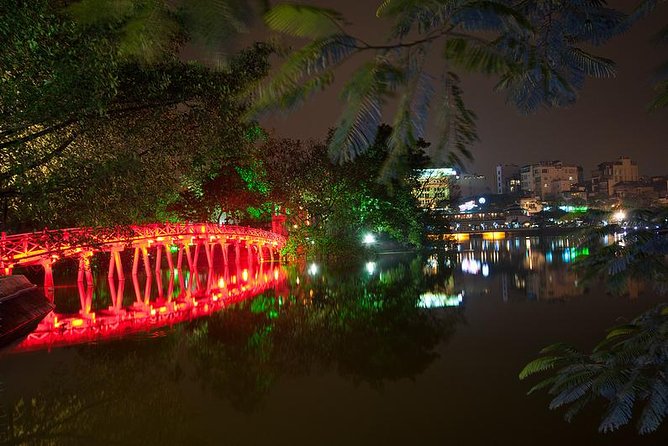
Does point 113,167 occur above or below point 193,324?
above

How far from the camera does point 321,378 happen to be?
9742 millimetres

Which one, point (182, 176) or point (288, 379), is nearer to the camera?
point (288, 379)

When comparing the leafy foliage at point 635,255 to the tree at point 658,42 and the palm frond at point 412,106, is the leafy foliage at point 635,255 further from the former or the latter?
the palm frond at point 412,106

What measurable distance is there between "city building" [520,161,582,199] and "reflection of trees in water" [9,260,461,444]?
150203 mm

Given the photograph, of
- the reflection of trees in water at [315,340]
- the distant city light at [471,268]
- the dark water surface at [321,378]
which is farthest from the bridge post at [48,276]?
the distant city light at [471,268]

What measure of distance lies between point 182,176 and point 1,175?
7.17 metres

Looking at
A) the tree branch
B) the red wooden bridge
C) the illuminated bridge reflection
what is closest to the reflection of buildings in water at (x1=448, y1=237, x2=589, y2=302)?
the illuminated bridge reflection

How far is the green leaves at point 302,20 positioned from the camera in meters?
1.67

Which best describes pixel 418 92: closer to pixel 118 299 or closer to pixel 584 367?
pixel 584 367

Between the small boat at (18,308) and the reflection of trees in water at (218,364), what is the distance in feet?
10.7

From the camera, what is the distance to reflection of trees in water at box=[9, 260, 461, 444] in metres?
7.46

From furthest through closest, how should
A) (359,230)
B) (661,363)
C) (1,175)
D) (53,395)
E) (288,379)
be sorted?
(359,230) < (1,175) < (288,379) < (53,395) < (661,363)

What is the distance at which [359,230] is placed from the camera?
43.6 m

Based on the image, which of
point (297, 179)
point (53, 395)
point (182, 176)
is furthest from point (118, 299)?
point (297, 179)
